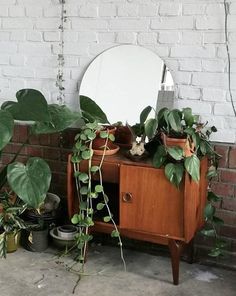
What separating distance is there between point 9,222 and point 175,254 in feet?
3.25

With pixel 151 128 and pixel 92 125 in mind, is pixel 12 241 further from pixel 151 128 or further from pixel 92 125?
pixel 151 128

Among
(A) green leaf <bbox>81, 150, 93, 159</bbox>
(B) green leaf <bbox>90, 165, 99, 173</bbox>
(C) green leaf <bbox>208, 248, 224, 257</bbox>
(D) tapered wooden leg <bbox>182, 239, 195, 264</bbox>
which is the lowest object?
(D) tapered wooden leg <bbox>182, 239, 195, 264</bbox>

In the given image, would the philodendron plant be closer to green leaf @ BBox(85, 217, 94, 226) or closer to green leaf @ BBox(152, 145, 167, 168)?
green leaf @ BBox(85, 217, 94, 226)

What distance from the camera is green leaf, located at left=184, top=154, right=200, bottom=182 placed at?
2.09 metres

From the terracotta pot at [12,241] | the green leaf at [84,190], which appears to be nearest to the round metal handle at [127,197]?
the green leaf at [84,190]

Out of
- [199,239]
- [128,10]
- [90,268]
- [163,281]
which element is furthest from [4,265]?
[128,10]

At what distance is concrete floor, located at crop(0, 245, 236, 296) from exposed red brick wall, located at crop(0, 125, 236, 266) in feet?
0.84

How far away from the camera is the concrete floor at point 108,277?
7.35 feet

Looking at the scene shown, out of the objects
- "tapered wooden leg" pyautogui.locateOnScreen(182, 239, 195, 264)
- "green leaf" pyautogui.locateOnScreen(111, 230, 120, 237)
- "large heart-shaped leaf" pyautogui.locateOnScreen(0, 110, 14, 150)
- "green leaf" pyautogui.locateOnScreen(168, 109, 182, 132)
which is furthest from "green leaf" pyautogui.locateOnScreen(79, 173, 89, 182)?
"tapered wooden leg" pyautogui.locateOnScreen(182, 239, 195, 264)

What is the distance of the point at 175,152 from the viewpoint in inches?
83.1

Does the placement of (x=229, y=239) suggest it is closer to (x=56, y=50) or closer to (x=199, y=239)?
(x=199, y=239)

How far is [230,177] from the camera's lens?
96.8 inches

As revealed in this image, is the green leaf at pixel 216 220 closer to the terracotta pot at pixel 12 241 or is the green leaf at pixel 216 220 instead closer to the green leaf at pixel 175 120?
the green leaf at pixel 175 120

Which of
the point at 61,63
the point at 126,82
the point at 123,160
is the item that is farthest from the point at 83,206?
the point at 61,63
